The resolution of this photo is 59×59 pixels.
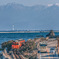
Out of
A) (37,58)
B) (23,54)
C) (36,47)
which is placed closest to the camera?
(37,58)

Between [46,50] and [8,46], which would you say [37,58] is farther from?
[8,46]

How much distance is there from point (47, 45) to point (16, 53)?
189 centimetres

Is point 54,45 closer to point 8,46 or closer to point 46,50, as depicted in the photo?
point 46,50

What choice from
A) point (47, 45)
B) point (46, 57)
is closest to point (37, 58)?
point (46, 57)

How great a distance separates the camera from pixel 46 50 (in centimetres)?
1138

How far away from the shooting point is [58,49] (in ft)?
36.3

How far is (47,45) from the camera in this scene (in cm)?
1230

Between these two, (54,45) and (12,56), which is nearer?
(12,56)

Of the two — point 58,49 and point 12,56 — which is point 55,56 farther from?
point 12,56

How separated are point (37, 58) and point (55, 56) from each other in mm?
884

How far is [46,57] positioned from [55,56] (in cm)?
42

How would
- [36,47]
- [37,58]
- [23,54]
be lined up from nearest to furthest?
[37,58] < [23,54] < [36,47]

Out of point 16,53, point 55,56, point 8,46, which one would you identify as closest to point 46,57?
point 55,56

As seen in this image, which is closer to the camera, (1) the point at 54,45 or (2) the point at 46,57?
Result: (2) the point at 46,57
